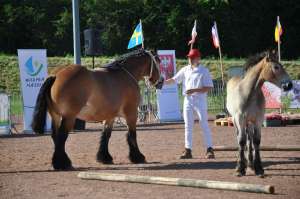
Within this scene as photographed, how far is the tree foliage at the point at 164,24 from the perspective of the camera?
50125 millimetres

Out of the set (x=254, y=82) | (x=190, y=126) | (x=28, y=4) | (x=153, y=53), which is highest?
(x=28, y=4)

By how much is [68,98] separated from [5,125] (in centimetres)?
974

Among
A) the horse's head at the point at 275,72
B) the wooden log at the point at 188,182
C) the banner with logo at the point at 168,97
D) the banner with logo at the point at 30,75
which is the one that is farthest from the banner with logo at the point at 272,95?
the wooden log at the point at 188,182

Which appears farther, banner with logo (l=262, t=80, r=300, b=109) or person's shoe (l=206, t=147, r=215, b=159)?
banner with logo (l=262, t=80, r=300, b=109)

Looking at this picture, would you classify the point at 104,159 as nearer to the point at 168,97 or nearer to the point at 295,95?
the point at 168,97

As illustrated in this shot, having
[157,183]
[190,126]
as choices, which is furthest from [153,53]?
[157,183]

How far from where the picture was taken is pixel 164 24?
166 feet

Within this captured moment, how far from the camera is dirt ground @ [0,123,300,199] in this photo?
9.08 meters

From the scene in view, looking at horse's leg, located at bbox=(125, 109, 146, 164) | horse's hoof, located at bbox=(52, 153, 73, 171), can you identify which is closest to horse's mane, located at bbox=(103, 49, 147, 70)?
horse's leg, located at bbox=(125, 109, 146, 164)

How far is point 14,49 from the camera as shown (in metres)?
53.1

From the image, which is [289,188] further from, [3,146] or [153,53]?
[3,146]

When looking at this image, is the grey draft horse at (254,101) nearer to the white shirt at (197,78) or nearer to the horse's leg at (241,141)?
the horse's leg at (241,141)

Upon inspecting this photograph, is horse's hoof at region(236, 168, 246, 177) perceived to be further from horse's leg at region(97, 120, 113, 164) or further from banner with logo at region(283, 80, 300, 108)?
banner with logo at region(283, 80, 300, 108)

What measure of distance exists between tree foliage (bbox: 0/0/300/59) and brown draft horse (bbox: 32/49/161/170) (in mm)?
36831
